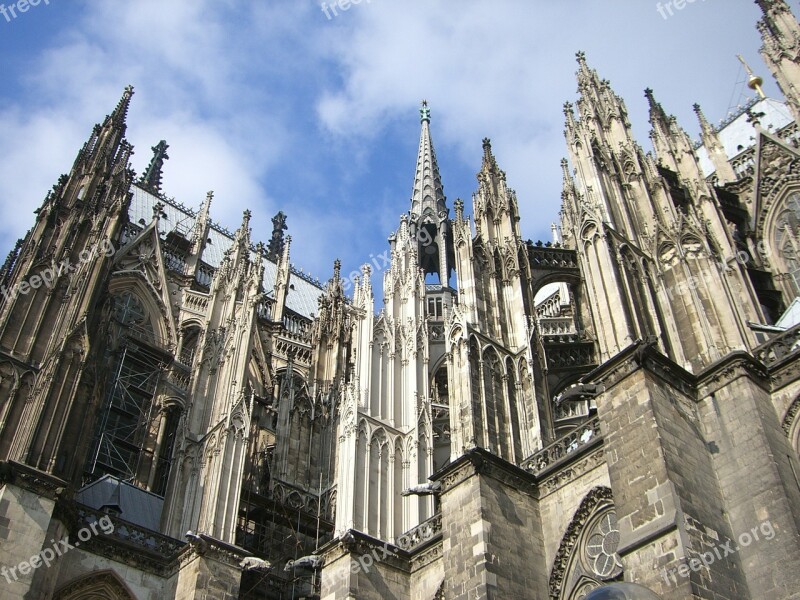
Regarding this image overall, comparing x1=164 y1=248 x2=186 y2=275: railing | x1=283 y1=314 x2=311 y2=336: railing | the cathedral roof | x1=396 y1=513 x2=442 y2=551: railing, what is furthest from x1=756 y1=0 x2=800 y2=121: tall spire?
the cathedral roof

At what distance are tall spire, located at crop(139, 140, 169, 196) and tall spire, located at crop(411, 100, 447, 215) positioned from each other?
636 inches

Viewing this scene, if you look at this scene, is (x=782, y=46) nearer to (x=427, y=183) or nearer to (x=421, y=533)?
(x=421, y=533)

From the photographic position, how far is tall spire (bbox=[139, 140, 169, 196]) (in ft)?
171

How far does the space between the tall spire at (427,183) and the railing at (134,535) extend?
29115 mm

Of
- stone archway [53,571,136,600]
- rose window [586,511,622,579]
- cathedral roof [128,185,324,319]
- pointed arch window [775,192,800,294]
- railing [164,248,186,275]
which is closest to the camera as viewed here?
rose window [586,511,622,579]

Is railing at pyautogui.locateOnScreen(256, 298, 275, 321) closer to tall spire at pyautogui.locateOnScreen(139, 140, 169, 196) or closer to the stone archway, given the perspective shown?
tall spire at pyautogui.locateOnScreen(139, 140, 169, 196)

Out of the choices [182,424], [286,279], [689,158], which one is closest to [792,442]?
[689,158]

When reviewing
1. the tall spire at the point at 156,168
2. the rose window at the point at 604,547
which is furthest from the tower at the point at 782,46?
the tall spire at the point at 156,168

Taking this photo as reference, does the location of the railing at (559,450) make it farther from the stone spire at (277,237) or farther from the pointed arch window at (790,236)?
the stone spire at (277,237)

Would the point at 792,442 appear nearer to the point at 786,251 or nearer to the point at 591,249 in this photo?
the point at 591,249

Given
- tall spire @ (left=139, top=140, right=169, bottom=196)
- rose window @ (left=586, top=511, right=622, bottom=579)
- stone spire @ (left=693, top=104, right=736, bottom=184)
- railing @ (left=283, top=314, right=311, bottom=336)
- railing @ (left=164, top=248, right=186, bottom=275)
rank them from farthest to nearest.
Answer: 1. tall spire @ (left=139, top=140, right=169, bottom=196)
2. railing @ (left=283, top=314, right=311, bottom=336)
3. railing @ (left=164, top=248, right=186, bottom=275)
4. stone spire @ (left=693, top=104, right=736, bottom=184)
5. rose window @ (left=586, top=511, right=622, bottom=579)

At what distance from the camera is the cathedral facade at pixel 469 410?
41.2 feet

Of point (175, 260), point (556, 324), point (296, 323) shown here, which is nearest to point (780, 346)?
point (556, 324)

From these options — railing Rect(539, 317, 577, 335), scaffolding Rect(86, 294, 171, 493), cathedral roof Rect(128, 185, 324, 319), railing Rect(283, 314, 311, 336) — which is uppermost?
cathedral roof Rect(128, 185, 324, 319)
